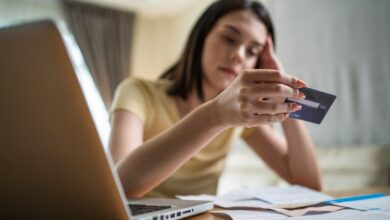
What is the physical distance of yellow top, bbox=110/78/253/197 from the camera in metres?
0.95

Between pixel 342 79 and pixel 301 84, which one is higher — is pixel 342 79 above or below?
above

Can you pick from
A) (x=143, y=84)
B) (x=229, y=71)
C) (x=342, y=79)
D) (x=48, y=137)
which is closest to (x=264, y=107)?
(x=48, y=137)

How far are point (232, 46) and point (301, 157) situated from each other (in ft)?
1.30

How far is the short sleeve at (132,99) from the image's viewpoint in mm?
913

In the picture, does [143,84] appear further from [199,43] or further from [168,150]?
[168,150]

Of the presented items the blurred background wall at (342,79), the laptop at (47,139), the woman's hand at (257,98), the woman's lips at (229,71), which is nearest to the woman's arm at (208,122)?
the woman's hand at (257,98)

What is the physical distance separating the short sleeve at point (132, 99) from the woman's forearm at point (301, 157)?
0.44 m

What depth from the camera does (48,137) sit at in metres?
0.30

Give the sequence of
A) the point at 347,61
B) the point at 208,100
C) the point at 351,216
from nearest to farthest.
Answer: the point at 351,216, the point at 208,100, the point at 347,61

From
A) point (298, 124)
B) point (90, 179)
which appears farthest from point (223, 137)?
point (90, 179)

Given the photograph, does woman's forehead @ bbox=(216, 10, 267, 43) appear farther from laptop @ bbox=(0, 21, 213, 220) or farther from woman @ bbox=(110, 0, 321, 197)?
laptop @ bbox=(0, 21, 213, 220)

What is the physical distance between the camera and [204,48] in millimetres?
1067

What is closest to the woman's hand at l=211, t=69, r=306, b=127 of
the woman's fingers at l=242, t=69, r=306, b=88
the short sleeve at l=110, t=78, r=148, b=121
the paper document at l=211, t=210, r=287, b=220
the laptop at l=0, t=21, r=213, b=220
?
the woman's fingers at l=242, t=69, r=306, b=88

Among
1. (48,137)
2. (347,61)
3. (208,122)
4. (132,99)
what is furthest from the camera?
(347,61)
